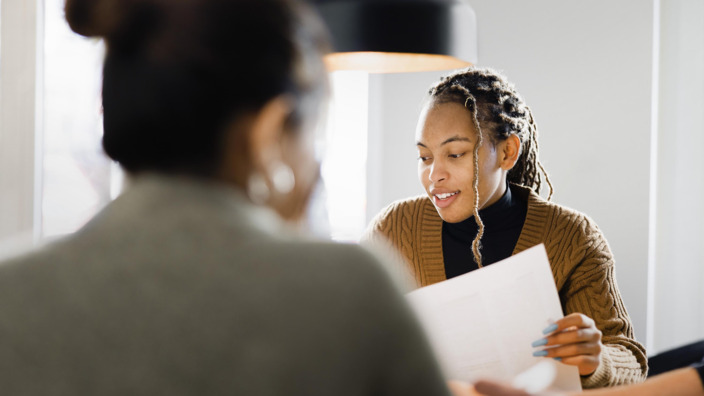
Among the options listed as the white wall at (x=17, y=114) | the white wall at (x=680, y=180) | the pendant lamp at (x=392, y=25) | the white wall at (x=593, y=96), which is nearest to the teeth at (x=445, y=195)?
the pendant lamp at (x=392, y=25)

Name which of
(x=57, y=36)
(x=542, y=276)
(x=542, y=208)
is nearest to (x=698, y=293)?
(x=542, y=208)

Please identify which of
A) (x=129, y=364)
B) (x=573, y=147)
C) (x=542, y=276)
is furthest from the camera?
(x=573, y=147)

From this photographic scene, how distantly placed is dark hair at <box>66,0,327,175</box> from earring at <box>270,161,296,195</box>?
37mm

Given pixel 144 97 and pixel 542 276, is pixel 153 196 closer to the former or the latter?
pixel 144 97

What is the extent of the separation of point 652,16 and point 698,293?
1.18 metres

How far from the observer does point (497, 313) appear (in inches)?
45.1

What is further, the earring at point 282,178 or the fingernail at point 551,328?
the fingernail at point 551,328

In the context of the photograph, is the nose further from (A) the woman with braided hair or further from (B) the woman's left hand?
(B) the woman's left hand

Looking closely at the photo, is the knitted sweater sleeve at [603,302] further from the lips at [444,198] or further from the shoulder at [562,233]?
the lips at [444,198]

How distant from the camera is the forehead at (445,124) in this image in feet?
5.15

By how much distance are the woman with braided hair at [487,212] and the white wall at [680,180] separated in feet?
4.19

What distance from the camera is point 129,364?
0.37m

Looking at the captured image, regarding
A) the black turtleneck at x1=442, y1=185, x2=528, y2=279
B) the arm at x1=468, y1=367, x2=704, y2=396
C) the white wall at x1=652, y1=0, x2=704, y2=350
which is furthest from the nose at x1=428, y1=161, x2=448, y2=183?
the white wall at x1=652, y1=0, x2=704, y2=350

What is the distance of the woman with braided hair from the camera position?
1.49 metres
